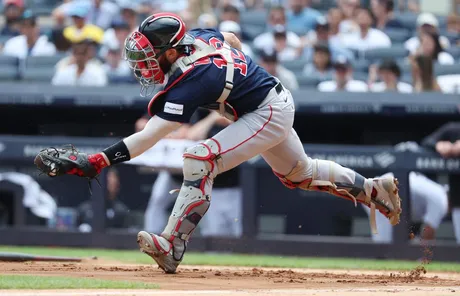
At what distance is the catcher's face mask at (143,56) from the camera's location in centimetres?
574

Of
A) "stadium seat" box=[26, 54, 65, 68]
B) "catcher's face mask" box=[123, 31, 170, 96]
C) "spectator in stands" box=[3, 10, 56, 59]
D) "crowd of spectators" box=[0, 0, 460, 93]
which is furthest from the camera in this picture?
"spectator in stands" box=[3, 10, 56, 59]

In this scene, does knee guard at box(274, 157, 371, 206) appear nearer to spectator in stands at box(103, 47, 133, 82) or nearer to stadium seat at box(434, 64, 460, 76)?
stadium seat at box(434, 64, 460, 76)

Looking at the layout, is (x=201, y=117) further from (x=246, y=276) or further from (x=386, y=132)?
(x=246, y=276)

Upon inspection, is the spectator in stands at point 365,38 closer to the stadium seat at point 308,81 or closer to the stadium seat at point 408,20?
the stadium seat at point 408,20

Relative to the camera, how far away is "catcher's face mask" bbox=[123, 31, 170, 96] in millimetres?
5738

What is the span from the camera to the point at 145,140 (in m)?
5.68

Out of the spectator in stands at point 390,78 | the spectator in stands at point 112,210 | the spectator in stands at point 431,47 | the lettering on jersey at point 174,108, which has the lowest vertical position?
the spectator in stands at point 112,210

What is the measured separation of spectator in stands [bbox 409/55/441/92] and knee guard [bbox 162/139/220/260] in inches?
178

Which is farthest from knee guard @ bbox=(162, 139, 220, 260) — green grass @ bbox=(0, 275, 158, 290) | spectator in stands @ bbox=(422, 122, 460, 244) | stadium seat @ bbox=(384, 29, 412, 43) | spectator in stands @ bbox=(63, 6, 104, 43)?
stadium seat @ bbox=(384, 29, 412, 43)

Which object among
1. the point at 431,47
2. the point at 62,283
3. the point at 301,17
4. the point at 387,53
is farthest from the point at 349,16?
the point at 62,283

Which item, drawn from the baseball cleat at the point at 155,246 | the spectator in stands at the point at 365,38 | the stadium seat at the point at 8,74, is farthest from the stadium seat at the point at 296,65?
the baseball cleat at the point at 155,246

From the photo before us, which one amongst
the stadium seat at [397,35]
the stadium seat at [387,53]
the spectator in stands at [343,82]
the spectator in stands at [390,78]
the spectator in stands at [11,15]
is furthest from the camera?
the spectator in stands at [11,15]

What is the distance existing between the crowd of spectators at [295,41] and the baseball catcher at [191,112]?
3.99m

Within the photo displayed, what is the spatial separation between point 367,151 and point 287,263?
188cm
